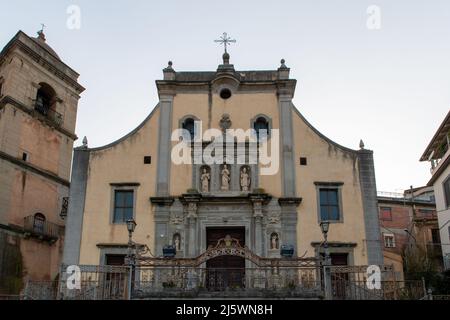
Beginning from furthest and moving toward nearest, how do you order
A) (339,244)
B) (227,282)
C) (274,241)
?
(274,241) → (339,244) → (227,282)

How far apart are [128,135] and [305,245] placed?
961cm

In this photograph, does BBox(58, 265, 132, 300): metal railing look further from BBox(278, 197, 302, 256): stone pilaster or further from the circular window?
the circular window

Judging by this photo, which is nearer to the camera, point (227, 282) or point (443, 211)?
point (227, 282)

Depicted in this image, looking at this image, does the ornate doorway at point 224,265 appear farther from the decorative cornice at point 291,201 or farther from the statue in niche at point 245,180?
the decorative cornice at point 291,201

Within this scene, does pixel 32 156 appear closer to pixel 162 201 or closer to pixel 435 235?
pixel 162 201

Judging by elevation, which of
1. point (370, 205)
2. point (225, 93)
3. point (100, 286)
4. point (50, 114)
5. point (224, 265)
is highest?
point (50, 114)

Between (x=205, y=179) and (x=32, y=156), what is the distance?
52.7 feet

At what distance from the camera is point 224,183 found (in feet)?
75.2

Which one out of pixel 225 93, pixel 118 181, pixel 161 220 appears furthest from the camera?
pixel 225 93

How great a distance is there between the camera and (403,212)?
47125 mm

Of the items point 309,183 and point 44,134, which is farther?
point 44,134

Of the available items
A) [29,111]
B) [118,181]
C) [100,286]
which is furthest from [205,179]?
[29,111]
